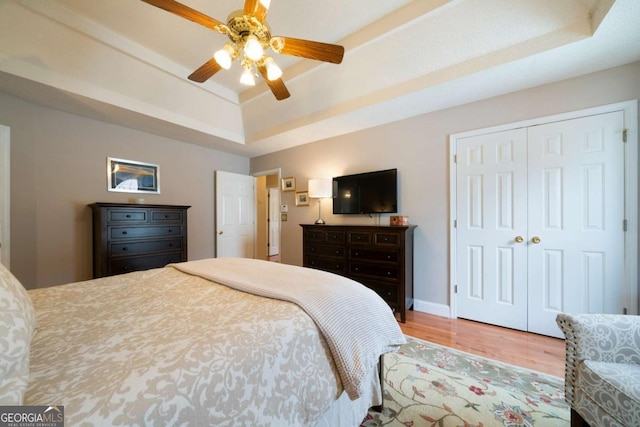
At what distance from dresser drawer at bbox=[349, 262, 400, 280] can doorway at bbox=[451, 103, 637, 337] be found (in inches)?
27.6

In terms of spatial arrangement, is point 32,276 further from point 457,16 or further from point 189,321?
point 457,16

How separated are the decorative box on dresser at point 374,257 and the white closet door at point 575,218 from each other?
3.76ft

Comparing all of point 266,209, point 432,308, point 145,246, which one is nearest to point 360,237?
point 432,308

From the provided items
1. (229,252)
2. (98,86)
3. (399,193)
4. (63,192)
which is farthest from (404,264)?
(63,192)

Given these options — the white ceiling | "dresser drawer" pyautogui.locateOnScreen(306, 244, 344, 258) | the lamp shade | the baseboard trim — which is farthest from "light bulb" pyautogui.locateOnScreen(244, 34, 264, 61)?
the baseboard trim

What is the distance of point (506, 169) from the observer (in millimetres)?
2408

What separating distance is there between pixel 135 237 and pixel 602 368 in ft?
12.9

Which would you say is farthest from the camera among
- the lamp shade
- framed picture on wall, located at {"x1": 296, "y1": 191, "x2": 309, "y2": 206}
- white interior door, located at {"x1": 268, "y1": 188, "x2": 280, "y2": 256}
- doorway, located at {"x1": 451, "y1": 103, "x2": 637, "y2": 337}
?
white interior door, located at {"x1": 268, "y1": 188, "x2": 280, "y2": 256}

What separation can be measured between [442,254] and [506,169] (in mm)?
1091

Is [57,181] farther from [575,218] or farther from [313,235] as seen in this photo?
[575,218]

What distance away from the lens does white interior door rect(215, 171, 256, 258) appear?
13.8 feet

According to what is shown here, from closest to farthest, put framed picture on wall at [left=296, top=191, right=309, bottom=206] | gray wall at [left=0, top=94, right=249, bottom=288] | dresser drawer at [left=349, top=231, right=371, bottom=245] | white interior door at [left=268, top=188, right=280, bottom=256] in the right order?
gray wall at [left=0, top=94, right=249, bottom=288] < dresser drawer at [left=349, top=231, right=371, bottom=245] < framed picture on wall at [left=296, top=191, right=309, bottom=206] < white interior door at [left=268, top=188, right=280, bottom=256]

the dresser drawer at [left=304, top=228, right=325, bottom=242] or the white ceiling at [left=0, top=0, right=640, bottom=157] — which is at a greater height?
the white ceiling at [left=0, top=0, right=640, bottom=157]

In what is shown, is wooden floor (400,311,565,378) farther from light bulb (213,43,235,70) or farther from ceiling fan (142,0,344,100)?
light bulb (213,43,235,70)
